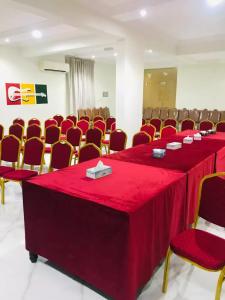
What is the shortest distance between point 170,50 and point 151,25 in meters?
2.04

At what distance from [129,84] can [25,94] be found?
14.4 feet

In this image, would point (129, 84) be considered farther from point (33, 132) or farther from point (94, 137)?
point (33, 132)

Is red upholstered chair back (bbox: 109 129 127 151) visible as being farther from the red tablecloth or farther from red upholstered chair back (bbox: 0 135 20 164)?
the red tablecloth

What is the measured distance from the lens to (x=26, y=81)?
30.3 ft

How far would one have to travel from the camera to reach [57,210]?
2029mm

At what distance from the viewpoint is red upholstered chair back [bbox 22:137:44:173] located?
395cm

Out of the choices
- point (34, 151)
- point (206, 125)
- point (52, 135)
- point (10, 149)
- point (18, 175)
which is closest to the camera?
point (18, 175)

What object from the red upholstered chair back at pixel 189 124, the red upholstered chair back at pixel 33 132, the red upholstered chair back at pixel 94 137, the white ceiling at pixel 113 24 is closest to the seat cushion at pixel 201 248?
the red upholstered chair back at pixel 94 137

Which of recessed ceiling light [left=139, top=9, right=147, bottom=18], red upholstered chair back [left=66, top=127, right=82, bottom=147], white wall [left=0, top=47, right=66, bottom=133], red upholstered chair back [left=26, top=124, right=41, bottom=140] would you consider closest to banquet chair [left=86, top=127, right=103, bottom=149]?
red upholstered chair back [left=66, top=127, right=82, bottom=147]

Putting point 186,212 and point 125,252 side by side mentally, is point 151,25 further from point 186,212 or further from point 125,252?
point 125,252

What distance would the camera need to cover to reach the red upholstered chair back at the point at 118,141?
16.4 ft

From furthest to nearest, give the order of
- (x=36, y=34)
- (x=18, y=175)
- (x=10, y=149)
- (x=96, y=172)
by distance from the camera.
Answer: (x=36, y=34) < (x=10, y=149) < (x=18, y=175) < (x=96, y=172)

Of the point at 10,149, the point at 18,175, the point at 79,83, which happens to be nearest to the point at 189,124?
the point at 10,149

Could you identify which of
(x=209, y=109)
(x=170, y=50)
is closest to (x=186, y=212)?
(x=170, y=50)
